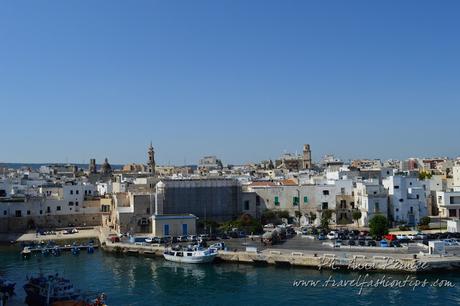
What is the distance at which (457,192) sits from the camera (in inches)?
1746

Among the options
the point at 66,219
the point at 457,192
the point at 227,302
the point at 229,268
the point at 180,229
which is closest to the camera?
the point at 227,302

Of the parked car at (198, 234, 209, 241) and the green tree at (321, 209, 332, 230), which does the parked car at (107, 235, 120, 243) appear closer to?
the parked car at (198, 234, 209, 241)

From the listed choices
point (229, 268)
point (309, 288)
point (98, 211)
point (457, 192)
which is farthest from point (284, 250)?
point (98, 211)

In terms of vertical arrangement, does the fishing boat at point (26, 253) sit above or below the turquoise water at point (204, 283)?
above

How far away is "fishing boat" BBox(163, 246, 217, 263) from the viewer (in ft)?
107

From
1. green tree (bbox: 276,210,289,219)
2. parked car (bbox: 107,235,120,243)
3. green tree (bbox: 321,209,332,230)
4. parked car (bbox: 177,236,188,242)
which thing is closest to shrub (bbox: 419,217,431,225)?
green tree (bbox: 321,209,332,230)

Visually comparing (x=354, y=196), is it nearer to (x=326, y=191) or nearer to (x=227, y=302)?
(x=326, y=191)

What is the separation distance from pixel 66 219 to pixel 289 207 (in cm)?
1889

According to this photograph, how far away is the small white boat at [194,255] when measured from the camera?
32.7m

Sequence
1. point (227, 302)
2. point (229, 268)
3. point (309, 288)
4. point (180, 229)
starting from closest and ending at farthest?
point (227, 302) → point (309, 288) → point (229, 268) → point (180, 229)

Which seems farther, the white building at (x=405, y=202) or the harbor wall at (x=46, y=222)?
the harbor wall at (x=46, y=222)

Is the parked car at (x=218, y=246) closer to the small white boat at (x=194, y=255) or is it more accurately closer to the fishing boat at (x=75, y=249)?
the small white boat at (x=194, y=255)

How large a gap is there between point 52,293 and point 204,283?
755cm

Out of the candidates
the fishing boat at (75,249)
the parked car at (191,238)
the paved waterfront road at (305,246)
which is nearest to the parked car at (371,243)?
the paved waterfront road at (305,246)
